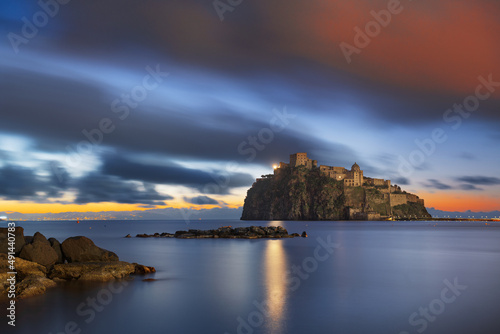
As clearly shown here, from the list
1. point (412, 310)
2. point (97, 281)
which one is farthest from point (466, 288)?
point (97, 281)

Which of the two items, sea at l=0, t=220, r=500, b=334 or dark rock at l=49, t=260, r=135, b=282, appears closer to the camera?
sea at l=0, t=220, r=500, b=334

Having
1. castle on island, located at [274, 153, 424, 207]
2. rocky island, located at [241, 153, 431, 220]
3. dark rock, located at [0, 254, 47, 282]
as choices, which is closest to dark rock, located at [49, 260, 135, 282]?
dark rock, located at [0, 254, 47, 282]

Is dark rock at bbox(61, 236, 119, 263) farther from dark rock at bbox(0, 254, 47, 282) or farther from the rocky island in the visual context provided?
the rocky island

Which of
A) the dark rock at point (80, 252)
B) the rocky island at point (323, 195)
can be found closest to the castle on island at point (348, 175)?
the rocky island at point (323, 195)

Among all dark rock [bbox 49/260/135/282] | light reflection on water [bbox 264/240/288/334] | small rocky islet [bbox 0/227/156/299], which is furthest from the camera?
dark rock [bbox 49/260/135/282]

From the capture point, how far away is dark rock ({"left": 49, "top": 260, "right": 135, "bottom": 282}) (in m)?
19.4

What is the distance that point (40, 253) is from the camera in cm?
2058

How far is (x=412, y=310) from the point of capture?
13992 millimetres

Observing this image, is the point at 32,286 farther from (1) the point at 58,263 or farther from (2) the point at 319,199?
(2) the point at 319,199

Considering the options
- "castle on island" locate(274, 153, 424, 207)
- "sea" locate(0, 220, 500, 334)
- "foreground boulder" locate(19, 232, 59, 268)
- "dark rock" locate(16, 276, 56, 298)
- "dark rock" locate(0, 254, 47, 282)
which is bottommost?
"sea" locate(0, 220, 500, 334)

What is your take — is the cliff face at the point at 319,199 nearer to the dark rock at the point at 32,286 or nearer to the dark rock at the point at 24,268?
the dark rock at the point at 24,268

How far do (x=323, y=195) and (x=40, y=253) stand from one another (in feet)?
543

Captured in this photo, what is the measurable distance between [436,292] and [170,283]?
12.4 metres

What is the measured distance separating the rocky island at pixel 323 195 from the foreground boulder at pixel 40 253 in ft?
532
